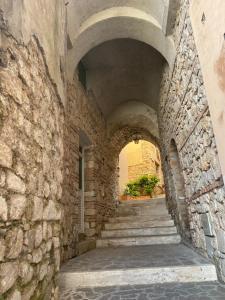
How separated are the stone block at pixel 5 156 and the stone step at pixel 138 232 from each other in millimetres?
5021

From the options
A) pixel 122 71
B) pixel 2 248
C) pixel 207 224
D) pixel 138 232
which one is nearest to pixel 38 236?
pixel 2 248

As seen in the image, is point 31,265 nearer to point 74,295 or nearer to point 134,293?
point 74,295

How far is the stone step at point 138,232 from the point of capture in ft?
19.4

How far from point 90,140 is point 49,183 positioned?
3.70m

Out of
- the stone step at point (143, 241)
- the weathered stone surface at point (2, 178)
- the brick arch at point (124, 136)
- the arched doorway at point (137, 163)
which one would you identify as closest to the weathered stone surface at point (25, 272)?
the weathered stone surface at point (2, 178)

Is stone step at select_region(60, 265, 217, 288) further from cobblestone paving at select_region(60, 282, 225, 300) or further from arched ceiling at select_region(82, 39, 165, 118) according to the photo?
arched ceiling at select_region(82, 39, 165, 118)

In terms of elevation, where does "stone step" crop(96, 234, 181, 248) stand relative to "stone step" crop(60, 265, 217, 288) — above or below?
above

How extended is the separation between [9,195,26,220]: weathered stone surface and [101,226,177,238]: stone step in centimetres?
476

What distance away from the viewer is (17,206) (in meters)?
1.49

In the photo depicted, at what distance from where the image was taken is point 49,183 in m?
2.21

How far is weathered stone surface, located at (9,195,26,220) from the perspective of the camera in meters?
1.42

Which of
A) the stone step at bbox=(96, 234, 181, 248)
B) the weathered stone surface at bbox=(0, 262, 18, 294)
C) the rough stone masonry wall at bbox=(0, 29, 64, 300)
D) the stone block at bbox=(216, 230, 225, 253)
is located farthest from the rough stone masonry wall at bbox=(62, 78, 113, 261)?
the weathered stone surface at bbox=(0, 262, 18, 294)

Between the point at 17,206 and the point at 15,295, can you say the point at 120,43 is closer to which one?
the point at 17,206

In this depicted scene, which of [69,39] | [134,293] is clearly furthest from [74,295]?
[69,39]
